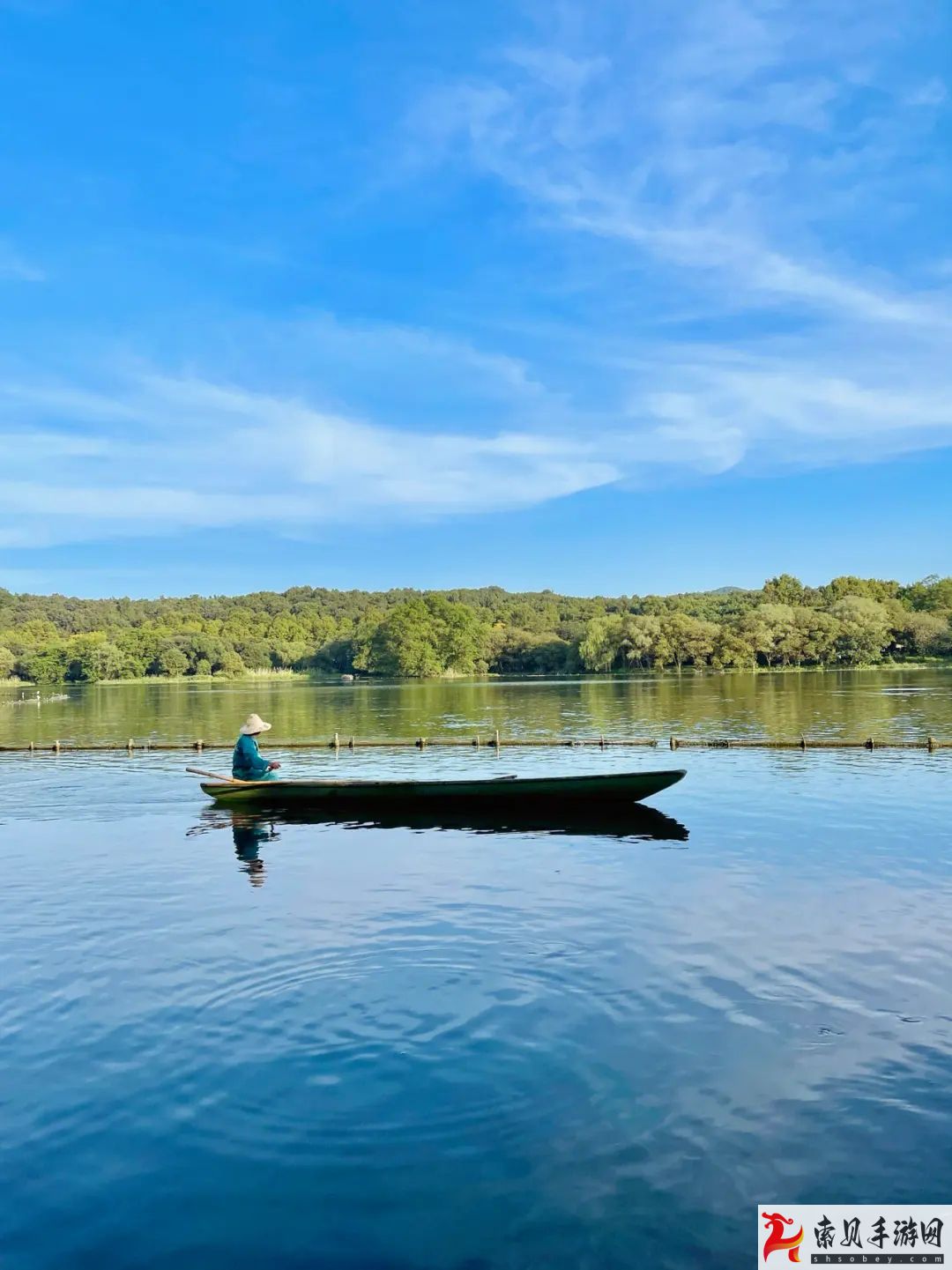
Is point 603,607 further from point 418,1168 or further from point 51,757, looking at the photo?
point 418,1168

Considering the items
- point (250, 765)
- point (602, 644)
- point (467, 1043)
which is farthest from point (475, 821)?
point (602, 644)

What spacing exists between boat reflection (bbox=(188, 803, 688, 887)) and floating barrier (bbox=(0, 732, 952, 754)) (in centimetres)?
1068

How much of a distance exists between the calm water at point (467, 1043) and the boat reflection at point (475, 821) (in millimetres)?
601

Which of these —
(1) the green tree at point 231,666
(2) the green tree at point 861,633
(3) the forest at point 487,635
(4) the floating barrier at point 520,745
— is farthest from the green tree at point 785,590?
(4) the floating barrier at point 520,745

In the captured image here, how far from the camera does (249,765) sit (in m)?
21.7

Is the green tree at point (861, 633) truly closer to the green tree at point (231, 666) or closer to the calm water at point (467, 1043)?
the green tree at point (231, 666)

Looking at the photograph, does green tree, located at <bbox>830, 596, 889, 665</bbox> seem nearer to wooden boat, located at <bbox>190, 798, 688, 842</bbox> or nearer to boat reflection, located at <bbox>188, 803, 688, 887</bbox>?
wooden boat, located at <bbox>190, 798, 688, 842</bbox>

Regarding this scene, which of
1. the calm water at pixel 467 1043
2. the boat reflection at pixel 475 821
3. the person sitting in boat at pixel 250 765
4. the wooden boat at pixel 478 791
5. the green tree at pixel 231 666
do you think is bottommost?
the calm water at pixel 467 1043

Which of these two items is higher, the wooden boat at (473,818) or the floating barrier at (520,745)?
the floating barrier at (520,745)

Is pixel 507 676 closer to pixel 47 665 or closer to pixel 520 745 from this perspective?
pixel 47 665

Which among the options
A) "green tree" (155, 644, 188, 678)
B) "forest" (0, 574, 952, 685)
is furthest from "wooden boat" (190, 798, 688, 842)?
"green tree" (155, 644, 188, 678)

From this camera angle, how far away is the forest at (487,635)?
114000mm

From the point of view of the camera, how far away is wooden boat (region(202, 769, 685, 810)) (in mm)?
19797

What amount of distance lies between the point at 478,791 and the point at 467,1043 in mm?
11668
